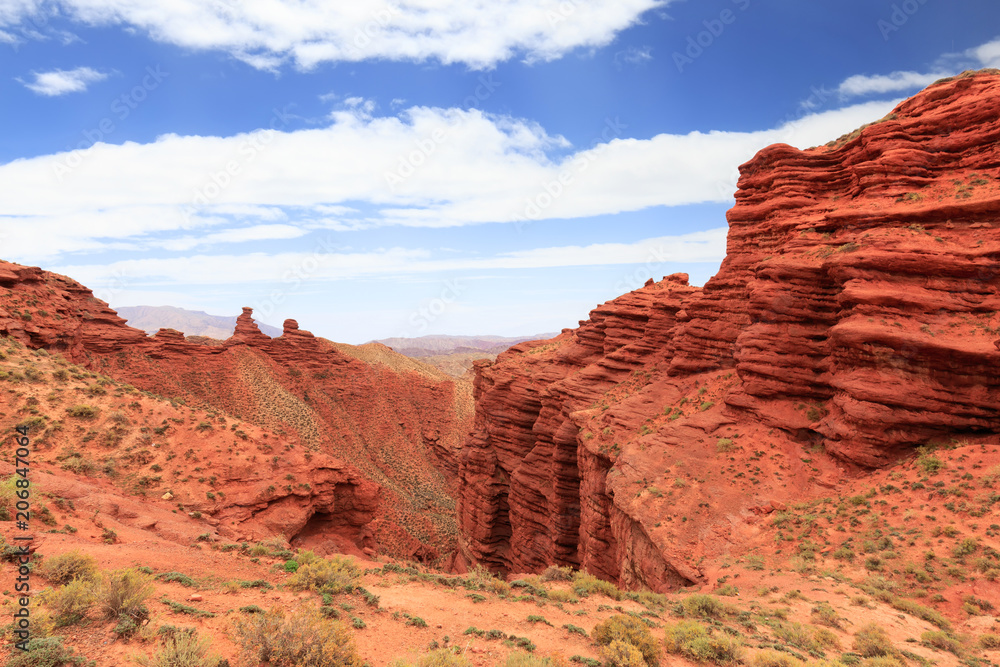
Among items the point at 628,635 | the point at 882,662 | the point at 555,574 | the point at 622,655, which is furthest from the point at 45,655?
the point at 882,662

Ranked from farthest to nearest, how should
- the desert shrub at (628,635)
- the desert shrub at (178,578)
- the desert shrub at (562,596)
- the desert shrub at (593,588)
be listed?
1. the desert shrub at (593,588)
2. the desert shrub at (562,596)
3. the desert shrub at (178,578)
4. the desert shrub at (628,635)

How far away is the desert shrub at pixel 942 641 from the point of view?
10.4 metres

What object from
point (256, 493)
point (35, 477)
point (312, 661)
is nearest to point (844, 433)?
point (312, 661)

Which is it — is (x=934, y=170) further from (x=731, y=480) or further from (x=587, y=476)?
(x=587, y=476)

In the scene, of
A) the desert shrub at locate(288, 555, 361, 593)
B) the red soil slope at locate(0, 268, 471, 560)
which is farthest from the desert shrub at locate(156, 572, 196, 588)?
the red soil slope at locate(0, 268, 471, 560)

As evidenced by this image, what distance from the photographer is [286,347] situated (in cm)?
7069

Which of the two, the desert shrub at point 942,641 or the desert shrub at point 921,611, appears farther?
the desert shrub at point 921,611

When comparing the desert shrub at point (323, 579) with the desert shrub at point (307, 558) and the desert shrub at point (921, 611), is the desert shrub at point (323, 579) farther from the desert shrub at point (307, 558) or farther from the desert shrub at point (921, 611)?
the desert shrub at point (921, 611)

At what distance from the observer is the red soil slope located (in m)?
28.0

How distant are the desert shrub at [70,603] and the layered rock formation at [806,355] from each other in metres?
17.2

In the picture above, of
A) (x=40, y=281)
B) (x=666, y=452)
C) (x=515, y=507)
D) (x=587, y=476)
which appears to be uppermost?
(x=40, y=281)

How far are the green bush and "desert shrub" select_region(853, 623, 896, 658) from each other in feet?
18.3

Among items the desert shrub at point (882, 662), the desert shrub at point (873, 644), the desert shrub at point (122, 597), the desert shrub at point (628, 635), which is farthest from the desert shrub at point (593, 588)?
the desert shrub at point (122, 597)

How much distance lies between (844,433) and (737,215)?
14649 mm
